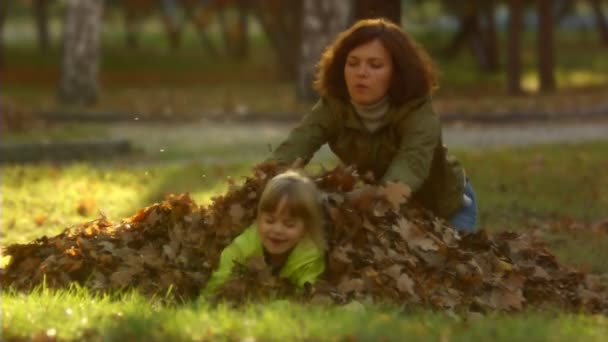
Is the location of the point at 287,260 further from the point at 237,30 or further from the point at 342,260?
the point at 237,30

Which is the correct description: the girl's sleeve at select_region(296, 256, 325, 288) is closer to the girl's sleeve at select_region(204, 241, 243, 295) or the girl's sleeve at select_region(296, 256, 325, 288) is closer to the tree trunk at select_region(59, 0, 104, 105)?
the girl's sleeve at select_region(204, 241, 243, 295)

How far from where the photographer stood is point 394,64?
25.5ft

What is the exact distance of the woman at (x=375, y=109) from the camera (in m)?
7.70

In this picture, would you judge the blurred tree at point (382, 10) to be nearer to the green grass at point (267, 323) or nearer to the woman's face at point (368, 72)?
the woman's face at point (368, 72)

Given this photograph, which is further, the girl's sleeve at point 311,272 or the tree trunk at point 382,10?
the tree trunk at point 382,10

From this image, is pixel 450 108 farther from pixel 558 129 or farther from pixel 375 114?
pixel 375 114

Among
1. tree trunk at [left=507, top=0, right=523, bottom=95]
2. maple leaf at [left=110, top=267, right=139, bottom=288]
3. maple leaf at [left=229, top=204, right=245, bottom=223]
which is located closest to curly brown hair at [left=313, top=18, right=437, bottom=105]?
maple leaf at [left=229, top=204, right=245, bottom=223]

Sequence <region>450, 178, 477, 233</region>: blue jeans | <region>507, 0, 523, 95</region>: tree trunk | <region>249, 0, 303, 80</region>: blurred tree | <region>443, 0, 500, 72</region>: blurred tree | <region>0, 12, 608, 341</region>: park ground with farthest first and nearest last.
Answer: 1. <region>443, 0, 500, 72</region>: blurred tree
2. <region>249, 0, 303, 80</region>: blurred tree
3. <region>507, 0, 523, 95</region>: tree trunk
4. <region>450, 178, 477, 233</region>: blue jeans
5. <region>0, 12, 608, 341</region>: park ground

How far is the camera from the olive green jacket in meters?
7.64

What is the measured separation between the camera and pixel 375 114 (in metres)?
7.80

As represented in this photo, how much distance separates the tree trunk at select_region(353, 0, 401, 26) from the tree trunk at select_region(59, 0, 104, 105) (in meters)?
12.1

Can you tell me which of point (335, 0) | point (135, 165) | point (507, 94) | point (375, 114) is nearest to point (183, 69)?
point (507, 94)

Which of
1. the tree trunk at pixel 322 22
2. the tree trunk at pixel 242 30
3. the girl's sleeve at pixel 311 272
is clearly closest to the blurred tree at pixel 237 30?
the tree trunk at pixel 242 30

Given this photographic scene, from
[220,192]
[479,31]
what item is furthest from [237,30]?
[220,192]
